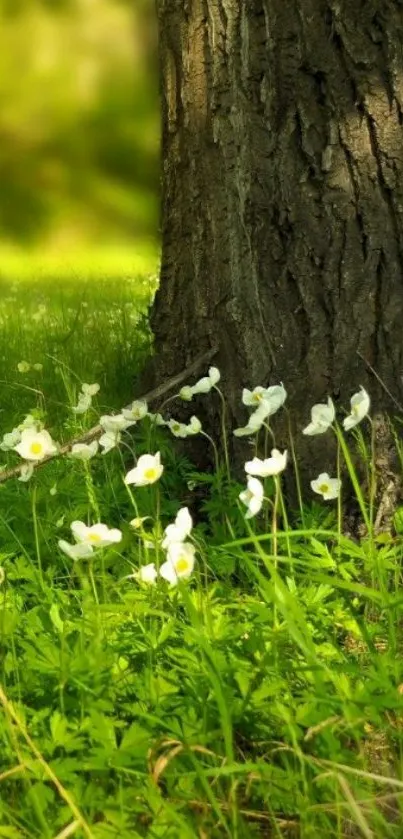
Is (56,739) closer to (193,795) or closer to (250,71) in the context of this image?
(193,795)

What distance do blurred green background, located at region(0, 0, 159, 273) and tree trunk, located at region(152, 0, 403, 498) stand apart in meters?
4.08

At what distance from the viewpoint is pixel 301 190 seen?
254cm

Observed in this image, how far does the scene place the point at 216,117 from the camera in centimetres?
268

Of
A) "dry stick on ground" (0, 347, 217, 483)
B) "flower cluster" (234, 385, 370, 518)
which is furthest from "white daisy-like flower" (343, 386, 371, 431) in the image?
"dry stick on ground" (0, 347, 217, 483)

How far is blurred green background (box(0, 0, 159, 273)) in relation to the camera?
6879 millimetres

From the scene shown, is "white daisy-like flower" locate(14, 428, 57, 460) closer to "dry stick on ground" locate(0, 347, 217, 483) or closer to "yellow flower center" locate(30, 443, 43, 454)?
"yellow flower center" locate(30, 443, 43, 454)

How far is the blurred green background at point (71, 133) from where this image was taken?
271 inches

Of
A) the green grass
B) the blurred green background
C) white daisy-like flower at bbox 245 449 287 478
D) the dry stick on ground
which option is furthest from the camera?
the blurred green background

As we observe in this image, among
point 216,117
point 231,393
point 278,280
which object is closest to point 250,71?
point 216,117

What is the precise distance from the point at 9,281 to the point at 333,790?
21.0 feet

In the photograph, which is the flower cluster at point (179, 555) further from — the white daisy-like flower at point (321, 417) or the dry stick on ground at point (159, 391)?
the dry stick on ground at point (159, 391)

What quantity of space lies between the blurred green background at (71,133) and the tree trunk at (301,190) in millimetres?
4075

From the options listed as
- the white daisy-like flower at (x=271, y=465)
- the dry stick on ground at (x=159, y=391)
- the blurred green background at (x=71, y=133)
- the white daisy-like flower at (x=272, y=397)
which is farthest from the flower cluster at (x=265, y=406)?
the blurred green background at (x=71, y=133)

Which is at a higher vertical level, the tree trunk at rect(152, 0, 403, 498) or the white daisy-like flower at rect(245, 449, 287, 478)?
the tree trunk at rect(152, 0, 403, 498)
